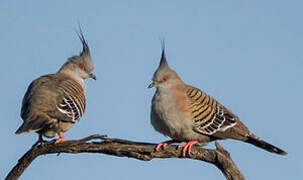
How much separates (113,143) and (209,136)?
195cm

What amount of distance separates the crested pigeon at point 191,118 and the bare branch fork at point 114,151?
59cm

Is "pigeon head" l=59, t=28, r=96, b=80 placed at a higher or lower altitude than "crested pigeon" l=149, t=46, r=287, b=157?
higher

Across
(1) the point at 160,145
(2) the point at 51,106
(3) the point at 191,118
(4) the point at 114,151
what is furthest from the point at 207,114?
(2) the point at 51,106

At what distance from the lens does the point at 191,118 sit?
8383 mm

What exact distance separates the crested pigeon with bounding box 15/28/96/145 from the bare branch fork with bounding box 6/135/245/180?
0.41m

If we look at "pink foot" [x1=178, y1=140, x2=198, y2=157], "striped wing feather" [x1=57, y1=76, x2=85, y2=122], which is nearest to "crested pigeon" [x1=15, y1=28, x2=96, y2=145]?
"striped wing feather" [x1=57, y1=76, x2=85, y2=122]

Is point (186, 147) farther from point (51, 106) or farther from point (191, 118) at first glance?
point (51, 106)

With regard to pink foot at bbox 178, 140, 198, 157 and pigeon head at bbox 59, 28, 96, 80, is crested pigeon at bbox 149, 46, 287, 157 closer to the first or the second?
pink foot at bbox 178, 140, 198, 157

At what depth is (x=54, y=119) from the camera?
812cm

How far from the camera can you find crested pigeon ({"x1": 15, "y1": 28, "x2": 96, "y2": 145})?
7.86m

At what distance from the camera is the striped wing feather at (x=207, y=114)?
8453mm

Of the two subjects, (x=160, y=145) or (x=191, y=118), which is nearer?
(x=160, y=145)

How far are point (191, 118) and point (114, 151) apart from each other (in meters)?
1.60

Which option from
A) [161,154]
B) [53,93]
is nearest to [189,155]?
[161,154]
